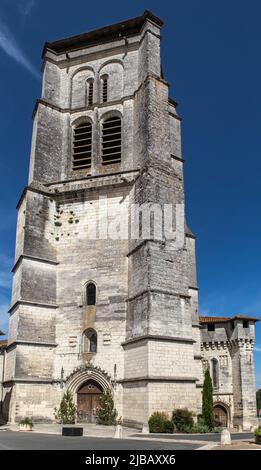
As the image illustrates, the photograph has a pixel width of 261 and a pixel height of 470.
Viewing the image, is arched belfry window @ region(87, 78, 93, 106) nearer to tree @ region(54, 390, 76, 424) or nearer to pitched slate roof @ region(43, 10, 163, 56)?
pitched slate roof @ region(43, 10, 163, 56)

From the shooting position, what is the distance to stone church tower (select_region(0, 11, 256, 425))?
17.2 meters

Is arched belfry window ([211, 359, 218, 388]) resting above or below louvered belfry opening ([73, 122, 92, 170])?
below

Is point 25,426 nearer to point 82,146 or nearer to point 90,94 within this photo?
point 82,146

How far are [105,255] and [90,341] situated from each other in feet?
12.2

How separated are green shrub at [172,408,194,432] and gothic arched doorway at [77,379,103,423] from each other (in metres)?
3.81

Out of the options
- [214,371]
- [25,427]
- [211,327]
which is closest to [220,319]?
[211,327]

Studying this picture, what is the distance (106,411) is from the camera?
57.9ft

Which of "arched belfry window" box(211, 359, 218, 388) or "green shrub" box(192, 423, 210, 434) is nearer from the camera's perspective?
"green shrub" box(192, 423, 210, 434)

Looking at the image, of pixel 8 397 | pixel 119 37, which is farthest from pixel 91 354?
pixel 119 37

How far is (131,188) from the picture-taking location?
20.6 metres

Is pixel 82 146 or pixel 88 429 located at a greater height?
pixel 82 146

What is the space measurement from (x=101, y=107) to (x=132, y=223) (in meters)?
7.46

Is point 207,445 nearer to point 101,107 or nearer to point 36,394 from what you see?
point 36,394

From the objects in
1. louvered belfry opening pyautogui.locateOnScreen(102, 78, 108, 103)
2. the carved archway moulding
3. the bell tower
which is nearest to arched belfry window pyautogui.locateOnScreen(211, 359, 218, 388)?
the bell tower
